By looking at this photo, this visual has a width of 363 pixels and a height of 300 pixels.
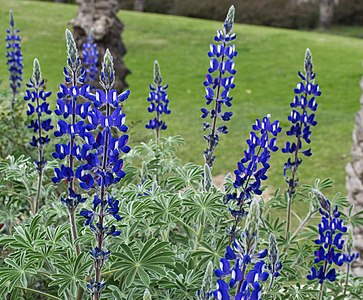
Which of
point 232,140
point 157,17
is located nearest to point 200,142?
point 232,140

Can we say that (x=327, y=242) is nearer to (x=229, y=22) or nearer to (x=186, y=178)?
(x=186, y=178)

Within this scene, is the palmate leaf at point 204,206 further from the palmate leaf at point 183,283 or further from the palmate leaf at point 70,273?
the palmate leaf at point 70,273

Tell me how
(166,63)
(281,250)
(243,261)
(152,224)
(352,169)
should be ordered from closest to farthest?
(243,261) → (152,224) → (281,250) → (352,169) → (166,63)

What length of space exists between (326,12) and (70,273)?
28.4 meters

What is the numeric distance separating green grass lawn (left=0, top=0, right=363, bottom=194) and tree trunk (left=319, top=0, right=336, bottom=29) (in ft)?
19.3

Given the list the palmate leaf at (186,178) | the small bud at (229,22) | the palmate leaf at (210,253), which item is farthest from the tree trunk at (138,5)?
the palmate leaf at (210,253)

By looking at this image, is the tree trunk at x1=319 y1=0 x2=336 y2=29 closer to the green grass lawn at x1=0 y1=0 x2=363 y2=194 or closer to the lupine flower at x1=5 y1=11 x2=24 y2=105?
the green grass lawn at x1=0 y1=0 x2=363 y2=194

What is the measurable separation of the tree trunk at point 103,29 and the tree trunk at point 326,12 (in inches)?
764

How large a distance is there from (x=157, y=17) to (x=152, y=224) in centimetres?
2173

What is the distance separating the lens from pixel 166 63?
58.0 feet

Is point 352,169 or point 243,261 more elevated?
point 243,261

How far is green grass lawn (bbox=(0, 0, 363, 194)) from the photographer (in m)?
10.7

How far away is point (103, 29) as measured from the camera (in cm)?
1096

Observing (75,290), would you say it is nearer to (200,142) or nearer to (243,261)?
(243,261)
